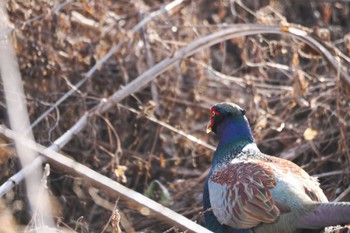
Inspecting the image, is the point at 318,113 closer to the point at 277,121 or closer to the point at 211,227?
the point at 277,121

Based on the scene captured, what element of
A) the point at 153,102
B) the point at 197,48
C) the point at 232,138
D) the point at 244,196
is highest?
the point at 197,48

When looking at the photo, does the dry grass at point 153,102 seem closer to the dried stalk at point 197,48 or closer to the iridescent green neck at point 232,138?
the dried stalk at point 197,48

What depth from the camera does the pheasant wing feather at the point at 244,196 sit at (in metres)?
4.26

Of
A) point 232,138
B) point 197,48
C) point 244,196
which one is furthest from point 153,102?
point 244,196

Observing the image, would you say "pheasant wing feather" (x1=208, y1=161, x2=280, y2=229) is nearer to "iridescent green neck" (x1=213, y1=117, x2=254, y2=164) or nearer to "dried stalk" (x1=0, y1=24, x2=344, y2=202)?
"iridescent green neck" (x1=213, y1=117, x2=254, y2=164)

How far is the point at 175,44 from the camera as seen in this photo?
6.17 m

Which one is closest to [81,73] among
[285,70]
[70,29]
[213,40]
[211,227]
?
[70,29]

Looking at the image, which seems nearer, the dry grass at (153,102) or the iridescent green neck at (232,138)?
the iridescent green neck at (232,138)

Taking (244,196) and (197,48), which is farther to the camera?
(197,48)

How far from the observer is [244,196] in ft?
14.3

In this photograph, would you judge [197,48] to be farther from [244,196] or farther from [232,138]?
[244,196]

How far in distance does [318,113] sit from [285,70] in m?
0.61

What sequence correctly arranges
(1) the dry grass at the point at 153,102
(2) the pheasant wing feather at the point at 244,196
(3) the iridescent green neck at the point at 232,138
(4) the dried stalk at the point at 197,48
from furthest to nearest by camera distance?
1. (1) the dry grass at the point at 153,102
2. (4) the dried stalk at the point at 197,48
3. (3) the iridescent green neck at the point at 232,138
4. (2) the pheasant wing feather at the point at 244,196

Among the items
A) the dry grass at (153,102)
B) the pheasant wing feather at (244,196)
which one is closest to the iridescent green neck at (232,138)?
the pheasant wing feather at (244,196)
